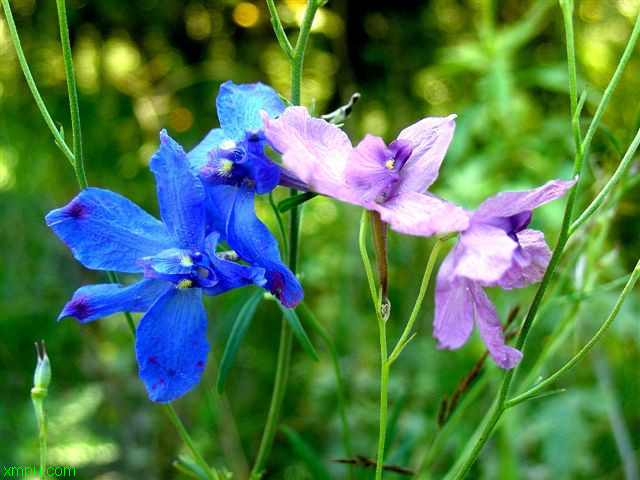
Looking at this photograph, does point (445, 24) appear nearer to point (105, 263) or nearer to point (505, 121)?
point (505, 121)

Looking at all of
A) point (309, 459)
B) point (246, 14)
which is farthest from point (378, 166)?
point (246, 14)

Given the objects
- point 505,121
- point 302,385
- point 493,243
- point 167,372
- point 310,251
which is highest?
point 493,243

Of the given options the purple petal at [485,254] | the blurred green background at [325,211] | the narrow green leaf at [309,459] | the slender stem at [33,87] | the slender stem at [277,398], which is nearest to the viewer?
the purple petal at [485,254]

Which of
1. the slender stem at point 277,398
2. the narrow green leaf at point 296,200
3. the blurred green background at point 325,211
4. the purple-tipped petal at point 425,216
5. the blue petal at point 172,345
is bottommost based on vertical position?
the blurred green background at point 325,211

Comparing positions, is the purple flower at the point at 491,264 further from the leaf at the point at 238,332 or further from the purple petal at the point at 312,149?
the leaf at the point at 238,332

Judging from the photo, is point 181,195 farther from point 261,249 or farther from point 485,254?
point 485,254

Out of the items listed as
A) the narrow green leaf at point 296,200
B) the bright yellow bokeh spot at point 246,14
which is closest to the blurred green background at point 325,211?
the bright yellow bokeh spot at point 246,14

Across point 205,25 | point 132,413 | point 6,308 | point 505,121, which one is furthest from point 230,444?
point 205,25
